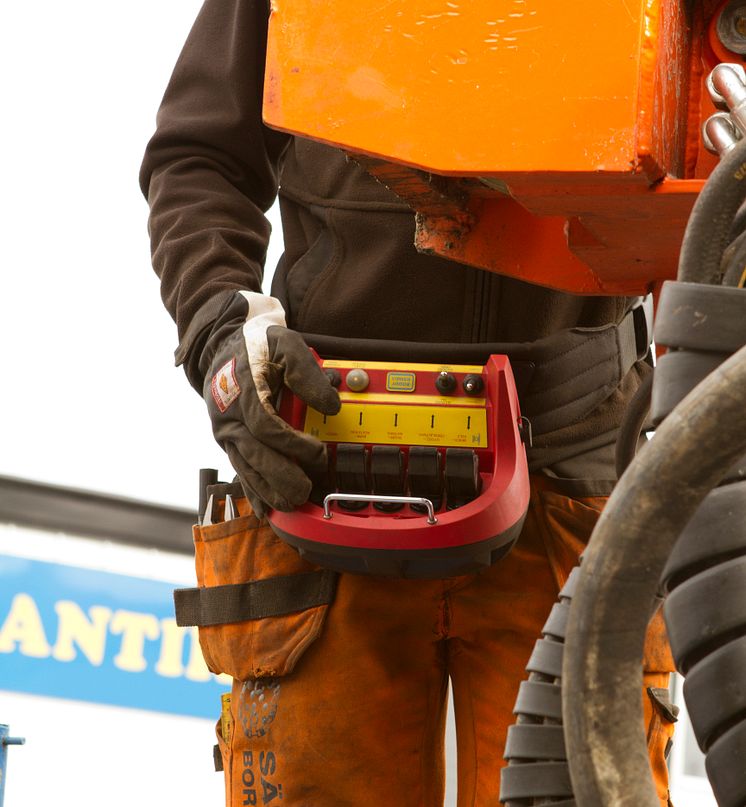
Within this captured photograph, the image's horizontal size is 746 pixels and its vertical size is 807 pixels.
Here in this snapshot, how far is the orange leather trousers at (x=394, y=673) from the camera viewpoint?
3.41 feet

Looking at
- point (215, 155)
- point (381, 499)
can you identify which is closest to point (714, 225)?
point (381, 499)

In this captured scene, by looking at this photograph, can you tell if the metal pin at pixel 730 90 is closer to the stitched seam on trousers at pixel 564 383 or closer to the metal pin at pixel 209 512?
the stitched seam on trousers at pixel 564 383

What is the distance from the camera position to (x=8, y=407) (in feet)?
7.55

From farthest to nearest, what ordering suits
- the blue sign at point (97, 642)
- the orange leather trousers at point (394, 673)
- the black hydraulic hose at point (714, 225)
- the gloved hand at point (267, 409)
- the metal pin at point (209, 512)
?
the blue sign at point (97, 642), the metal pin at point (209, 512), the orange leather trousers at point (394, 673), the gloved hand at point (267, 409), the black hydraulic hose at point (714, 225)

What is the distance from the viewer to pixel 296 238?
1.16 m

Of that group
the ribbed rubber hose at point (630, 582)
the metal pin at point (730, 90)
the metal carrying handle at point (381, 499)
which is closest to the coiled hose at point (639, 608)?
the ribbed rubber hose at point (630, 582)

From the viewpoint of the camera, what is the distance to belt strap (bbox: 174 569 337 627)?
3.47 feet

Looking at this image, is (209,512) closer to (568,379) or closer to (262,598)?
(262,598)

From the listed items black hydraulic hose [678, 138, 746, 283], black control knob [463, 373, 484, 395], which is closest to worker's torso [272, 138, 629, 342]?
black control knob [463, 373, 484, 395]

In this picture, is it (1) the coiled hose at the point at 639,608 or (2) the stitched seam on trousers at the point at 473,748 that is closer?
(1) the coiled hose at the point at 639,608

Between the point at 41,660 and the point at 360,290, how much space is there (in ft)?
4.75

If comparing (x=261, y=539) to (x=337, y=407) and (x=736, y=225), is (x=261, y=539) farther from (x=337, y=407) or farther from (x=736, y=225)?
(x=736, y=225)

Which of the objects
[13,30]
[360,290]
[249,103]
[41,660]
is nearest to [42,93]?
[13,30]

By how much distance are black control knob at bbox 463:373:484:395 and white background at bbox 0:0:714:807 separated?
1.51m
